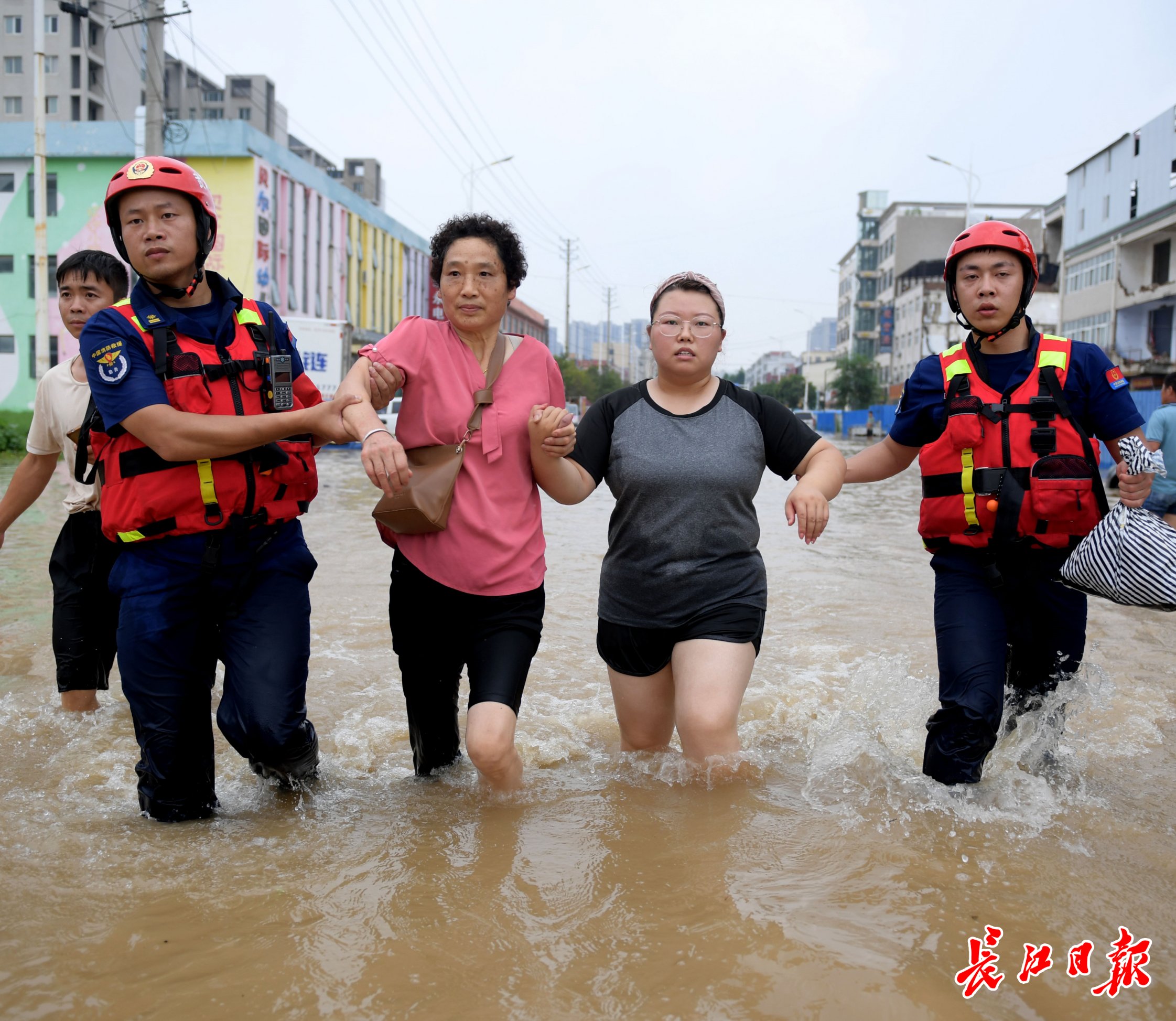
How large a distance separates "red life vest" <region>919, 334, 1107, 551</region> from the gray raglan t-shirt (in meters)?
0.55

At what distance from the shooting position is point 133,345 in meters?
3.40

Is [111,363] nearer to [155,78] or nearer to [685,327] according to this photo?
[685,327]

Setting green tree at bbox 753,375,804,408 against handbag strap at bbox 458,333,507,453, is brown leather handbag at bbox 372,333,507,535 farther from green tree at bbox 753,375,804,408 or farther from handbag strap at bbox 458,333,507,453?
green tree at bbox 753,375,804,408

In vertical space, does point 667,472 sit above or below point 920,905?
above

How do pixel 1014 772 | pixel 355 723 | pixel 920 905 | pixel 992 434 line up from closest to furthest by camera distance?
pixel 920 905 < pixel 992 434 < pixel 1014 772 < pixel 355 723

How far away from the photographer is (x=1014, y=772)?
4184 millimetres

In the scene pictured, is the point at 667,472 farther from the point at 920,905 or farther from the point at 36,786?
the point at 36,786

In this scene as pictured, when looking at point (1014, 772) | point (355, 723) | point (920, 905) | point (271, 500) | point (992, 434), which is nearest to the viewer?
point (920, 905)

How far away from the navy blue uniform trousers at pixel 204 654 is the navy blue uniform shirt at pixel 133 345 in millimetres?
483

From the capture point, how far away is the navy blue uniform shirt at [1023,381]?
383 centimetres

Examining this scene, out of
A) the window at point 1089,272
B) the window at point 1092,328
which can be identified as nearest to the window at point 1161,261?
the window at point 1089,272

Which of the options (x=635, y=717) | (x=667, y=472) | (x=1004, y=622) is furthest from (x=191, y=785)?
(x=1004, y=622)

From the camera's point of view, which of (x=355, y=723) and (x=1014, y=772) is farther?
(x=355, y=723)

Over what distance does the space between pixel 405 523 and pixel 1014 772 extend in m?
2.54
